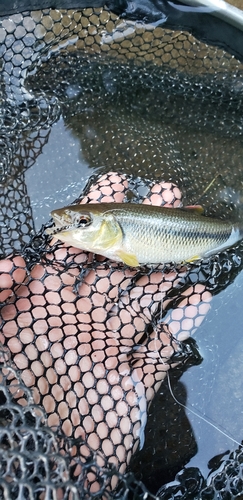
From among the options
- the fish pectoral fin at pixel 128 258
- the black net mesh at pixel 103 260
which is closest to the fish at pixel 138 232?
the fish pectoral fin at pixel 128 258

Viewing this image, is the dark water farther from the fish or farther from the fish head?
the fish head

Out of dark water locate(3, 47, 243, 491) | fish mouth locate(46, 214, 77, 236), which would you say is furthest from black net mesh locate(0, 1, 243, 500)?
fish mouth locate(46, 214, 77, 236)

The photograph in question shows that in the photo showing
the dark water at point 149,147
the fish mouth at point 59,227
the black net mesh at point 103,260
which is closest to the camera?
the black net mesh at point 103,260

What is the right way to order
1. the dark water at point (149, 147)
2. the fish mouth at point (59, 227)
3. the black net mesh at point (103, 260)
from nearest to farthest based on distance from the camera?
1. the black net mesh at point (103, 260)
2. the fish mouth at point (59, 227)
3. the dark water at point (149, 147)

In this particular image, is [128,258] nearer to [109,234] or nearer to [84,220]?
[109,234]

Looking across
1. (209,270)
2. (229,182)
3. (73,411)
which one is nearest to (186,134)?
(229,182)

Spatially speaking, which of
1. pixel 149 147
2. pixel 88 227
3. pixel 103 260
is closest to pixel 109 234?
pixel 88 227

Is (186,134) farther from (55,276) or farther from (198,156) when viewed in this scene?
(55,276)

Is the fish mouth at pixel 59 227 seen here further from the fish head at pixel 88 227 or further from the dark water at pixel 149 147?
the dark water at pixel 149 147
